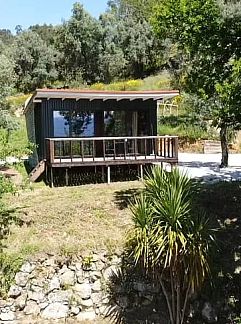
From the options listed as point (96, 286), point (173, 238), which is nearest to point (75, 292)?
point (96, 286)

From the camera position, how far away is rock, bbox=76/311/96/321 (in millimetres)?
12328

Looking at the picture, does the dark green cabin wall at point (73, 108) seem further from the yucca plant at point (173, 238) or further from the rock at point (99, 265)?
the yucca plant at point (173, 238)

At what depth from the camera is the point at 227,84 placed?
39.3 ft

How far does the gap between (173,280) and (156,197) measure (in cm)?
209

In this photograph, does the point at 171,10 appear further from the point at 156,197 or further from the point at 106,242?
the point at 106,242

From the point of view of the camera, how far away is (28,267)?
12.8 m

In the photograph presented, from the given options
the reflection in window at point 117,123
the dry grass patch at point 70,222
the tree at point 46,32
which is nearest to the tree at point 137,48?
the tree at point 46,32

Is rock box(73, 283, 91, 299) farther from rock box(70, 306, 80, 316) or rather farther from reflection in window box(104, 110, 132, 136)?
reflection in window box(104, 110, 132, 136)

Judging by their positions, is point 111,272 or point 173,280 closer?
point 173,280

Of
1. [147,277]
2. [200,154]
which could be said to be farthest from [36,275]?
[200,154]

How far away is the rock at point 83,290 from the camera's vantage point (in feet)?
41.4

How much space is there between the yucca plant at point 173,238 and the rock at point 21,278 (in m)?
3.12

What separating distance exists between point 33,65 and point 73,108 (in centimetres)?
2981

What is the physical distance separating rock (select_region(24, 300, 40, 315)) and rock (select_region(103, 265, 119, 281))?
6.46 feet
